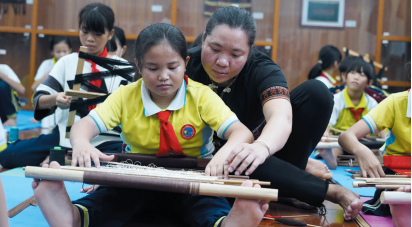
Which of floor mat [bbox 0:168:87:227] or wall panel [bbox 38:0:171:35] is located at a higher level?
wall panel [bbox 38:0:171:35]

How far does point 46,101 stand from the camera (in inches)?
→ 77.7

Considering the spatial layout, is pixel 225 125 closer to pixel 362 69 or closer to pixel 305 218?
pixel 305 218

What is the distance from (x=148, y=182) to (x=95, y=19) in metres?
1.33

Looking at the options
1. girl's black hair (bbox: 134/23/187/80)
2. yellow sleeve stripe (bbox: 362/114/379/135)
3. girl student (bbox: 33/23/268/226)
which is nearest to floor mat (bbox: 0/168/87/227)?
girl student (bbox: 33/23/268/226)

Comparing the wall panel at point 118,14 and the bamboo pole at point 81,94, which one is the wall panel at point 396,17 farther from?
the bamboo pole at point 81,94

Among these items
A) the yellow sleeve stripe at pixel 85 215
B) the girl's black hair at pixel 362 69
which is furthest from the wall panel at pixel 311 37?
the yellow sleeve stripe at pixel 85 215

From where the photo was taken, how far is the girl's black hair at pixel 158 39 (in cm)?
129

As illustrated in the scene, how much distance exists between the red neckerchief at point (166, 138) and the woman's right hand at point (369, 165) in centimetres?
61

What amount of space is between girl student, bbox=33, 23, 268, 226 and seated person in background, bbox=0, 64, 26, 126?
8.25ft

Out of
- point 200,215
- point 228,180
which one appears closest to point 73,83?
point 200,215

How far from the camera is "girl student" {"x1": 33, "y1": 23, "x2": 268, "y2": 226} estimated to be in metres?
1.15

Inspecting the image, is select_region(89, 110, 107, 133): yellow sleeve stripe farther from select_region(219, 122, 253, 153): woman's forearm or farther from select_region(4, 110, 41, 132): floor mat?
select_region(4, 110, 41, 132): floor mat

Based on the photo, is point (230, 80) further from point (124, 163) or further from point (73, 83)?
point (73, 83)

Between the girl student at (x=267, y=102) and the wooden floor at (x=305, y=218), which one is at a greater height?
the girl student at (x=267, y=102)
